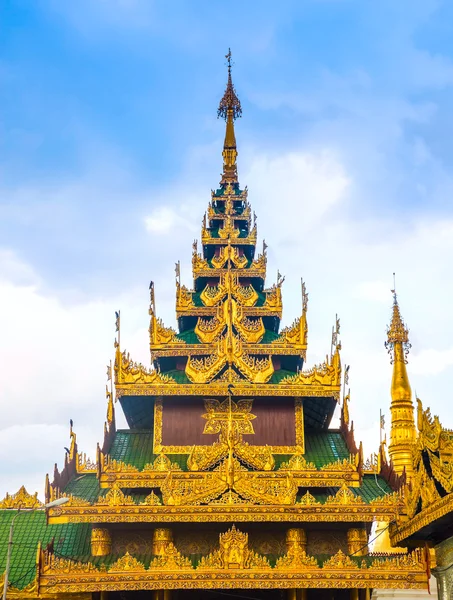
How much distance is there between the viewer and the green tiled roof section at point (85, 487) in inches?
1059

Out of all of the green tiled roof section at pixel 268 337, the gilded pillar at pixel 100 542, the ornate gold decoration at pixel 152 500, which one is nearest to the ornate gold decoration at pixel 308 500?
the ornate gold decoration at pixel 152 500

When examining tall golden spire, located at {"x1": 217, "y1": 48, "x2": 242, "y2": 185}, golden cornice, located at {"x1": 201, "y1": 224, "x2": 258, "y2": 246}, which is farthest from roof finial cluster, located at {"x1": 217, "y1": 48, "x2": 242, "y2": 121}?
golden cornice, located at {"x1": 201, "y1": 224, "x2": 258, "y2": 246}

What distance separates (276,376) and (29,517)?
31.5 ft

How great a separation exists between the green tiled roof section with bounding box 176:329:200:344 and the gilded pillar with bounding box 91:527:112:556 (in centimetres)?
827

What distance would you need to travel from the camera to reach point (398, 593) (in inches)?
1267

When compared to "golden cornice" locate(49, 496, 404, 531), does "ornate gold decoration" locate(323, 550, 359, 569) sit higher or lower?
lower

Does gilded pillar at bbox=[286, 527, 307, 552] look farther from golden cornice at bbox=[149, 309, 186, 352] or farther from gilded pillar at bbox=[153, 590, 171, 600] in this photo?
golden cornice at bbox=[149, 309, 186, 352]

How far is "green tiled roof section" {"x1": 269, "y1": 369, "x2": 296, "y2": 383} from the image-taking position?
99.0 feet

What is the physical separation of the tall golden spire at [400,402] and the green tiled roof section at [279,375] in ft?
40.2

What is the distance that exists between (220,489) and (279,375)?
6.10 meters

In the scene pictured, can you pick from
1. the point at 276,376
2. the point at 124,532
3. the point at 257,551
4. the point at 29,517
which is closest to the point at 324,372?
the point at 276,376

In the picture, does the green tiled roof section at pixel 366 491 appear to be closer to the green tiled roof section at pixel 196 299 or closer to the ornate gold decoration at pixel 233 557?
the ornate gold decoration at pixel 233 557

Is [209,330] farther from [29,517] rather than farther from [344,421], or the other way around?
[29,517]

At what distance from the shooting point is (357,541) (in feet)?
86.6
